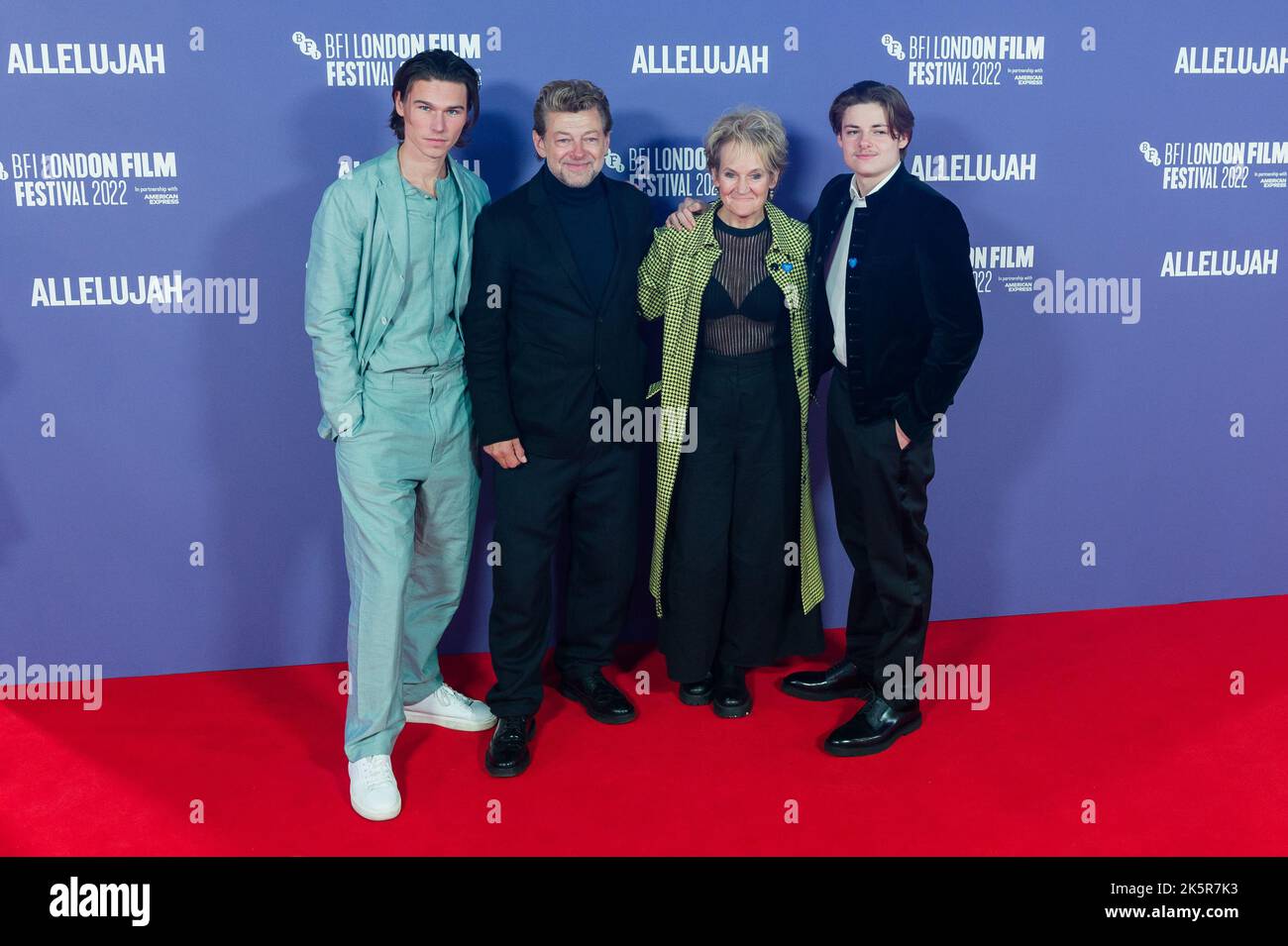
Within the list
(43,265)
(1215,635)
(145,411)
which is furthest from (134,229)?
(1215,635)

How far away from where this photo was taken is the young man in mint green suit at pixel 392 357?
9.76 feet

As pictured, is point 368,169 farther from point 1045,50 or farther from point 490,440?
point 1045,50

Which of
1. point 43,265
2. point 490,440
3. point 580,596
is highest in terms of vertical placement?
point 43,265

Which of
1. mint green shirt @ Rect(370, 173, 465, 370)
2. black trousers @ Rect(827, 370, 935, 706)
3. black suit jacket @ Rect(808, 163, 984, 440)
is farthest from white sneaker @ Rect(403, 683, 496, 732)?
black suit jacket @ Rect(808, 163, 984, 440)

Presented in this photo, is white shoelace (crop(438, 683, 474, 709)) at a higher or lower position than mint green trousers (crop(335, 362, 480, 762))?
lower

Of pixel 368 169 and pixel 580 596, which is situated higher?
pixel 368 169

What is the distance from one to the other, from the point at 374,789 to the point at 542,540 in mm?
798

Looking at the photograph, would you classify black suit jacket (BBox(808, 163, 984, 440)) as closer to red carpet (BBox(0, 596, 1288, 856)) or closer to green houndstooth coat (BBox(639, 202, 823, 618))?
green houndstooth coat (BBox(639, 202, 823, 618))

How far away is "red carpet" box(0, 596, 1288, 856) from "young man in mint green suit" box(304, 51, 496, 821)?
25 cm

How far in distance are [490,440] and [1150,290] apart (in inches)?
94.8

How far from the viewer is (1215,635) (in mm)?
4117

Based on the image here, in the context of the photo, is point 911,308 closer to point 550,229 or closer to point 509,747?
point 550,229

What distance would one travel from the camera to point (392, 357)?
3.06m

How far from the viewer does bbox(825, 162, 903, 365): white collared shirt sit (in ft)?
10.7
